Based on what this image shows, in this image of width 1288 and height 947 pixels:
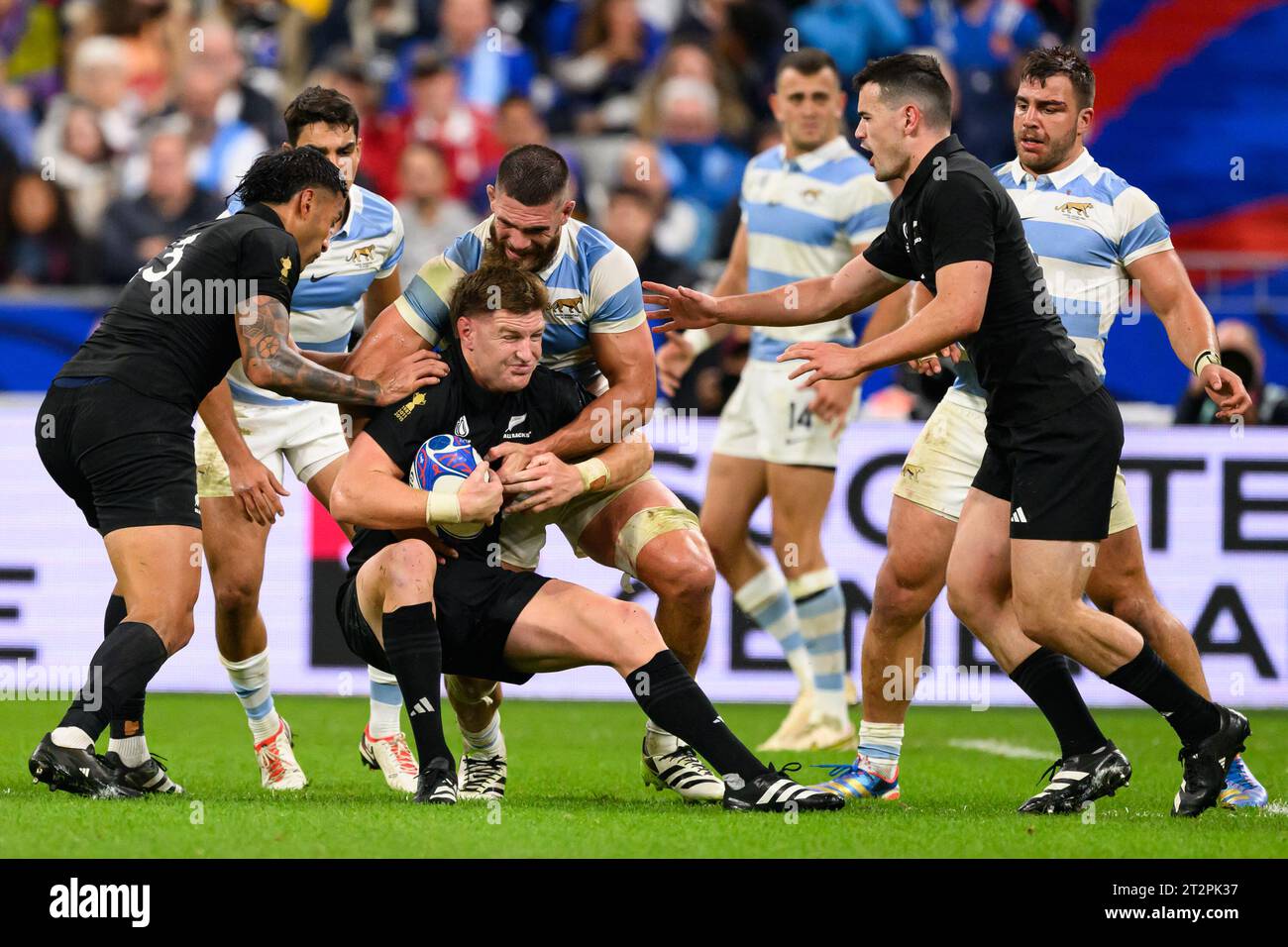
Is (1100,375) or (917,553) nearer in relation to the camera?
(1100,375)

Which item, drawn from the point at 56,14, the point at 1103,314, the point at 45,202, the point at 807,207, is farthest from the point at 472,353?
the point at 56,14

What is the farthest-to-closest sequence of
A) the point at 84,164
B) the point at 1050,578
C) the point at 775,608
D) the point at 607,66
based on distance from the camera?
the point at 607,66 → the point at 84,164 → the point at 775,608 → the point at 1050,578

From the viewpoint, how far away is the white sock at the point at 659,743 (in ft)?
19.5

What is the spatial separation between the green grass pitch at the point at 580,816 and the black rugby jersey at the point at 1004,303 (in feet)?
4.28

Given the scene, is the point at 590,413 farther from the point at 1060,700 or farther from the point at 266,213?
the point at 1060,700

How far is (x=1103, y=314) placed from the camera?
20.4 ft

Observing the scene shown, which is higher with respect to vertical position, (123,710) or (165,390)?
(165,390)

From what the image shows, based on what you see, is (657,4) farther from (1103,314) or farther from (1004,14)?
(1103,314)

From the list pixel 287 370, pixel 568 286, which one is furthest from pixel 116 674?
pixel 568 286

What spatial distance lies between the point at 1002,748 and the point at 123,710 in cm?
399

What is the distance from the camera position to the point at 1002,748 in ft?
25.6

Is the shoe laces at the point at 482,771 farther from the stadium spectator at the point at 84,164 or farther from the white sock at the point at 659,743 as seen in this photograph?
the stadium spectator at the point at 84,164

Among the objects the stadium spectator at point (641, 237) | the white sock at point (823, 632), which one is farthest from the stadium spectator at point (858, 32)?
the white sock at point (823, 632)
